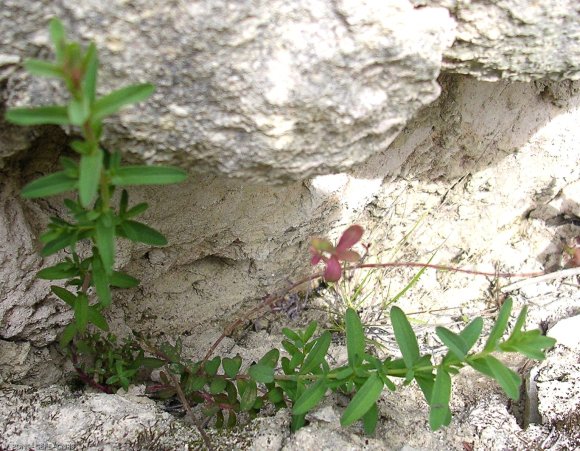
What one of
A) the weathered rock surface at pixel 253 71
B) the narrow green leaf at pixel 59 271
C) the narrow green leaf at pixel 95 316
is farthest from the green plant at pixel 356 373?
the weathered rock surface at pixel 253 71

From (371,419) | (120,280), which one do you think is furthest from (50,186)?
(371,419)

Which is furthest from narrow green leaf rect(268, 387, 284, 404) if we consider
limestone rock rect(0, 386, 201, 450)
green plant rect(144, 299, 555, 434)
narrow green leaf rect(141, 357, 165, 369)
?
narrow green leaf rect(141, 357, 165, 369)

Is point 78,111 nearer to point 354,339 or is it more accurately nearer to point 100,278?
point 100,278

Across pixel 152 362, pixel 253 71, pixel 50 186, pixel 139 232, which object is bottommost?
pixel 152 362

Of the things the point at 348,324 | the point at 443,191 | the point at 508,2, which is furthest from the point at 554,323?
the point at 508,2

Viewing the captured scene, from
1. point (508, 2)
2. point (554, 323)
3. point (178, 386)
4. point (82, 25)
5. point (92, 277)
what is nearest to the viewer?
point (82, 25)

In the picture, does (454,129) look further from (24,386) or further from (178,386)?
(24,386)
